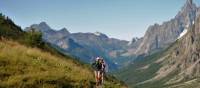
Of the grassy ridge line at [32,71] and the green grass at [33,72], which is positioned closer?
the green grass at [33,72]

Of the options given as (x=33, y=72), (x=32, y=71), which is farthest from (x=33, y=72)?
(x=32, y=71)

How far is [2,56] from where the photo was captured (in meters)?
25.7

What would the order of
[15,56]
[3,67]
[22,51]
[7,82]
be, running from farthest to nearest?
1. [22,51]
2. [15,56]
3. [3,67]
4. [7,82]

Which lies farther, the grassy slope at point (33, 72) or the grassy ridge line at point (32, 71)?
the grassy ridge line at point (32, 71)

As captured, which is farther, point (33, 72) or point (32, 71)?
point (32, 71)

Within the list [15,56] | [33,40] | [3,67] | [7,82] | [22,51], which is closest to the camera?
[7,82]

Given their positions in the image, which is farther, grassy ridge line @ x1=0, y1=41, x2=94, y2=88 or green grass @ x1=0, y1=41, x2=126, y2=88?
grassy ridge line @ x1=0, y1=41, x2=94, y2=88

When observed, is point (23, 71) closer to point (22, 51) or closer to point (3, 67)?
point (3, 67)

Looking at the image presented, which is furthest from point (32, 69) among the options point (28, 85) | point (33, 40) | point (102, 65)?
point (33, 40)

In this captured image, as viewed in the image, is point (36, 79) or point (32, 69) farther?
point (32, 69)

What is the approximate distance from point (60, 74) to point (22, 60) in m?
2.65

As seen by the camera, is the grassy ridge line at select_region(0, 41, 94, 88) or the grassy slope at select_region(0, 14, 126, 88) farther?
the grassy ridge line at select_region(0, 41, 94, 88)

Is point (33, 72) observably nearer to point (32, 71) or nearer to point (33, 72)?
point (33, 72)

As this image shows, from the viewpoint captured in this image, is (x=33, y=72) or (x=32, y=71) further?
(x=32, y=71)
